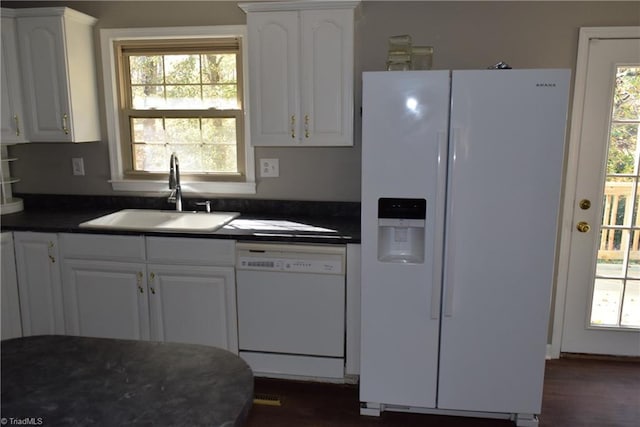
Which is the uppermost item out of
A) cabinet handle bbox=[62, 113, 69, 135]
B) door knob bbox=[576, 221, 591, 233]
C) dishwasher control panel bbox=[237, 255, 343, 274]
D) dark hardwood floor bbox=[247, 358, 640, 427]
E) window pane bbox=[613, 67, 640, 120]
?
window pane bbox=[613, 67, 640, 120]

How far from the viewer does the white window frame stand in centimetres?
294

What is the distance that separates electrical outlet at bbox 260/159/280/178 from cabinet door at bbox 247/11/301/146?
29 centimetres

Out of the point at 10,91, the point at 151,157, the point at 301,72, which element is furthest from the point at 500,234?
the point at 10,91

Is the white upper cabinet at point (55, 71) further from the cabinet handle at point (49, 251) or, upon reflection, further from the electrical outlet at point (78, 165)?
the cabinet handle at point (49, 251)

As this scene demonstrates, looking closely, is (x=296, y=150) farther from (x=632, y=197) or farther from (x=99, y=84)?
(x=632, y=197)

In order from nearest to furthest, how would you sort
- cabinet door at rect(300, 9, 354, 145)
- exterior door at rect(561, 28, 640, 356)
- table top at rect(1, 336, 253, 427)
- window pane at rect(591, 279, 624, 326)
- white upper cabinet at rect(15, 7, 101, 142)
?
table top at rect(1, 336, 253, 427) → cabinet door at rect(300, 9, 354, 145) → exterior door at rect(561, 28, 640, 356) → white upper cabinet at rect(15, 7, 101, 142) → window pane at rect(591, 279, 624, 326)

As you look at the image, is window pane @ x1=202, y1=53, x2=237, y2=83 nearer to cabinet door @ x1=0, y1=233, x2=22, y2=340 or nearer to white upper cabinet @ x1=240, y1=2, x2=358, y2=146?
white upper cabinet @ x1=240, y1=2, x2=358, y2=146

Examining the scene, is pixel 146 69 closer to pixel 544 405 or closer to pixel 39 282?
pixel 39 282

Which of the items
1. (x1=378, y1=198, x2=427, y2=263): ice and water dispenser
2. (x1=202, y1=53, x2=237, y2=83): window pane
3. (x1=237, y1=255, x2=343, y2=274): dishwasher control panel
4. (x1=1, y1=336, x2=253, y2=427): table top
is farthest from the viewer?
(x1=202, y1=53, x2=237, y2=83): window pane

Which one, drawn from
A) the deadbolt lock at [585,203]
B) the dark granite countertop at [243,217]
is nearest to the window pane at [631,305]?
the deadbolt lock at [585,203]

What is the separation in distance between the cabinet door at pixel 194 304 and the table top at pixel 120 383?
134 centimetres

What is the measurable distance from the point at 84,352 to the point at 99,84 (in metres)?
2.42

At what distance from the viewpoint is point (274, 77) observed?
2.68 meters

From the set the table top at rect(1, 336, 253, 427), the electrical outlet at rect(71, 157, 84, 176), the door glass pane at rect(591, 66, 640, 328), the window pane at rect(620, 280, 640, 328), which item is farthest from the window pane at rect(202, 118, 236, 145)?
the window pane at rect(620, 280, 640, 328)
